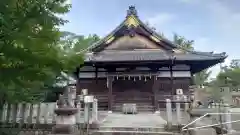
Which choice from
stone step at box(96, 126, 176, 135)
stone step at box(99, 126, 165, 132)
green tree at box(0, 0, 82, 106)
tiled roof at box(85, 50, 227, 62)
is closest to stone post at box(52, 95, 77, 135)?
stone step at box(96, 126, 176, 135)

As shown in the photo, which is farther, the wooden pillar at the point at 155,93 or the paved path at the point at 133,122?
the wooden pillar at the point at 155,93

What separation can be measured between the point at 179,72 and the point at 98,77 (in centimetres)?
650

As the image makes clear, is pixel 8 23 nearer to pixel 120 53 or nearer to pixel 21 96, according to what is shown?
pixel 21 96

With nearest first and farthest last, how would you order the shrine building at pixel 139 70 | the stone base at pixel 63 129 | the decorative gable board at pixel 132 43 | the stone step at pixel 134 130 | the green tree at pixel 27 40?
the green tree at pixel 27 40
the stone base at pixel 63 129
the stone step at pixel 134 130
the shrine building at pixel 139 70
the decorative gable board at pixel 132 43

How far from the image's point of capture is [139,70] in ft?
60.0

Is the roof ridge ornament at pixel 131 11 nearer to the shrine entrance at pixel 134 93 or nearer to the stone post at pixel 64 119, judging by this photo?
the shrine entrance at pixel 134 93

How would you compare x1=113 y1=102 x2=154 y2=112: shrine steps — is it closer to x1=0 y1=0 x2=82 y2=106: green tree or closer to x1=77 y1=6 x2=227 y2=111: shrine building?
x1=77 y1=6 x2=227 y2=111: shrine building

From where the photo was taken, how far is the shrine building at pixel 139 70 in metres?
17.6

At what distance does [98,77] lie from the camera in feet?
62.4

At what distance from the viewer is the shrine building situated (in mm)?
17609

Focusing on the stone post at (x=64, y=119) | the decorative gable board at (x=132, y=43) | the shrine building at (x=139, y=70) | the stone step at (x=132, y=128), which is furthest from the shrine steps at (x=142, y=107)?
the stone post at (x=64, y=119)

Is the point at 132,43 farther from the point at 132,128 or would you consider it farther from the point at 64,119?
the point at 64,119

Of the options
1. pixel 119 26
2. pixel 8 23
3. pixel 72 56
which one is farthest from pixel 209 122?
pixel 119 26

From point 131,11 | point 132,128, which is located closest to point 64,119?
point 132,128
